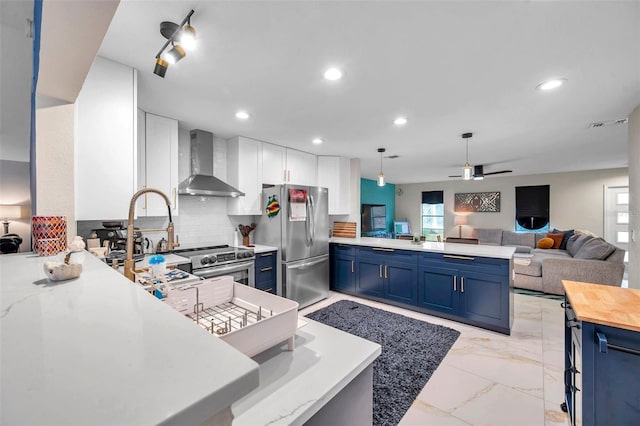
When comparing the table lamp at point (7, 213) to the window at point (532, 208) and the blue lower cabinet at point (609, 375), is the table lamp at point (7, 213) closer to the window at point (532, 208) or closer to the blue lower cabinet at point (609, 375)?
the blue lower cabinet at point (609, 375)

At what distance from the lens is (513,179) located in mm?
7230

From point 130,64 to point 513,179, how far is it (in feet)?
27.9

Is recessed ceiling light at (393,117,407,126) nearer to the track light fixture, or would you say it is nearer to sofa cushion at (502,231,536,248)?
the track light fixture

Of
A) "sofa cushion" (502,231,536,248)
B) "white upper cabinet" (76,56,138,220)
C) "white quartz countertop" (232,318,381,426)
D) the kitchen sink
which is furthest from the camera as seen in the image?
"sofa cushion" (502,231,536,248)

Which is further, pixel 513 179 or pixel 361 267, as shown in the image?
pixel 513 179

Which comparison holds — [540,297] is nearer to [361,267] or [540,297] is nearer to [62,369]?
[361,267]

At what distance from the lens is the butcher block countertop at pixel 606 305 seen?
3.99 ft

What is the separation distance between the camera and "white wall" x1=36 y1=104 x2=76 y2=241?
4.63ft

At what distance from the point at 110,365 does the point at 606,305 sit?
81.2 inches

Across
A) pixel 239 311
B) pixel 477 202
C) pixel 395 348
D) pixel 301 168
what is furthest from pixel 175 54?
pixel 477 202

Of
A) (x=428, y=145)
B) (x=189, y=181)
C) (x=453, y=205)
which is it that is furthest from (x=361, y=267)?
(x=453, y=205)

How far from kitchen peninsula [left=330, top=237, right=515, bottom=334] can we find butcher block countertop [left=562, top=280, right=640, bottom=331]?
4.40 feet

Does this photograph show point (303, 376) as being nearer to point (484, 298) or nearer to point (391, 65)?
point (391, 65)

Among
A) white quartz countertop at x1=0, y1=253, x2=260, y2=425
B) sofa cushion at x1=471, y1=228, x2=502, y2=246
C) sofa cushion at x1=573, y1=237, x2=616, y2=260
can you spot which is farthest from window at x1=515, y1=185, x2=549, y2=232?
white quartz countertop at x1=0, y1=253, x2=260, y2=425
